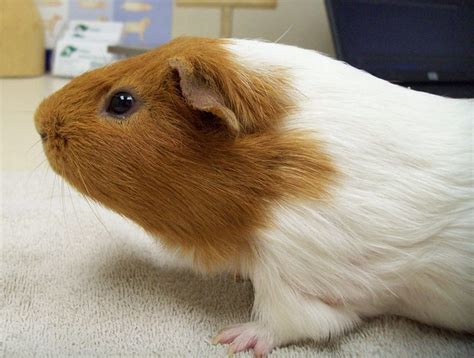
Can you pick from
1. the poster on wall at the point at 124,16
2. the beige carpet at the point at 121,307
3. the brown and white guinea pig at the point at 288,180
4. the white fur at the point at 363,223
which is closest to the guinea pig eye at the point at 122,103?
the brown and white guinea pig at the point at 288,180

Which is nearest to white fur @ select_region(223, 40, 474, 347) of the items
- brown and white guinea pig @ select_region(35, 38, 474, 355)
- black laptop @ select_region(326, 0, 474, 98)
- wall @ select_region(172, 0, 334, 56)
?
brown and white guinea pig @ select_region(35, 38, 474, 355)

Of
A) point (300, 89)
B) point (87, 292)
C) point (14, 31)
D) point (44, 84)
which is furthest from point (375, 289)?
point (14, 31)

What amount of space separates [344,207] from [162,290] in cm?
35

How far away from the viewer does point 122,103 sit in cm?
65

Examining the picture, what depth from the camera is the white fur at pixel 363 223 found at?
0.61m

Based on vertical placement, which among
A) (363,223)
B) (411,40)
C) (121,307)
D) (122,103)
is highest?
(411,40)

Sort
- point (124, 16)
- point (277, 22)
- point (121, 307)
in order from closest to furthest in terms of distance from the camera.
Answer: point (121, 307) < point (277, 22) < point (124, 16)

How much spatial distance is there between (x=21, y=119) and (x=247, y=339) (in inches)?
59.5

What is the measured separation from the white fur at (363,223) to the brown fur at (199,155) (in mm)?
26

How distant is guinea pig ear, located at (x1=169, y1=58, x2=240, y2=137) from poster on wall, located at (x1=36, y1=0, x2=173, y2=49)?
209 cm

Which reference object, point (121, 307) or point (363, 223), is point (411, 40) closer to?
point (363, 223)

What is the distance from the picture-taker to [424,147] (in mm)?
637

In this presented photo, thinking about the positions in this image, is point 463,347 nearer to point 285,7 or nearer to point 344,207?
point 344,207

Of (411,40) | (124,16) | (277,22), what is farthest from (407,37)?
(124,16)
